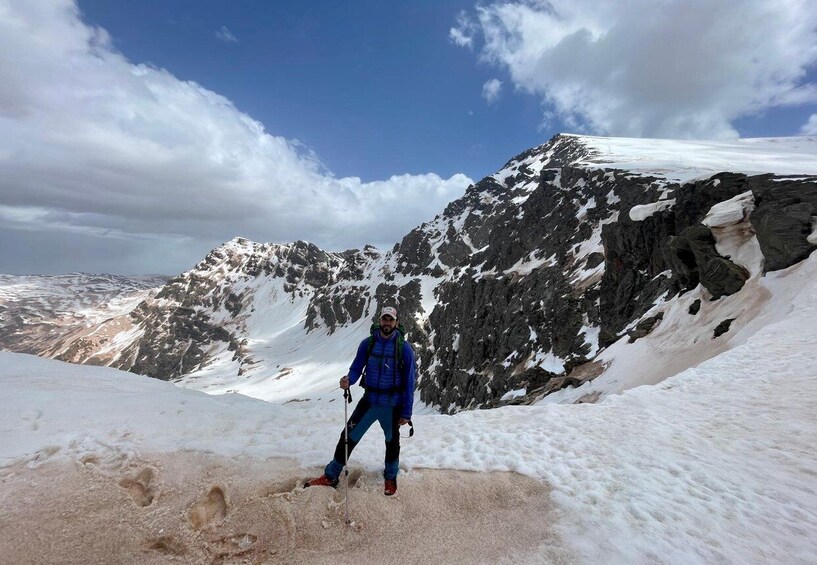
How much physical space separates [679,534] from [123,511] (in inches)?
285

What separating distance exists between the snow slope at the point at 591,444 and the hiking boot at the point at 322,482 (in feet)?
1.17

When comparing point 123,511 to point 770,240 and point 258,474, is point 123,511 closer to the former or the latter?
point 258,474

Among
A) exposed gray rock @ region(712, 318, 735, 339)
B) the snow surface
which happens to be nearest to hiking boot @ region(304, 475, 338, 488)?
exposed gray rock @ region(712, 318, 735, 339)

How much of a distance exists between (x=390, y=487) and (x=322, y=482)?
107cm

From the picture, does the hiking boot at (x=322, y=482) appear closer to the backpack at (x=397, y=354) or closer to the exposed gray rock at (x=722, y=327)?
the backpack at (x=397, y=354)

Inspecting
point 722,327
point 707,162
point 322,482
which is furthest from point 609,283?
point 707,162

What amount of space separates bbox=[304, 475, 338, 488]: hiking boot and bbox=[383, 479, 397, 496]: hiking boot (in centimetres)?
79

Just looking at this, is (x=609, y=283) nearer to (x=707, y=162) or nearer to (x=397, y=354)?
(x=397, y=354)

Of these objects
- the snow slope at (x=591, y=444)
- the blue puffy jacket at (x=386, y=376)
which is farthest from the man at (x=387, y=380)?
the snow slope at (x=591, y=444)

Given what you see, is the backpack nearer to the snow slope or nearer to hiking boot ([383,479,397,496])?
hiking boot ([383,479,397,496])

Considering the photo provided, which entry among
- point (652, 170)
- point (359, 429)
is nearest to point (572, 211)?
point (652, 170)

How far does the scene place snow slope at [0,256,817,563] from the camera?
504 cm

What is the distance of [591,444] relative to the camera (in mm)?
7988

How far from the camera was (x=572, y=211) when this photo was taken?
258 feet
